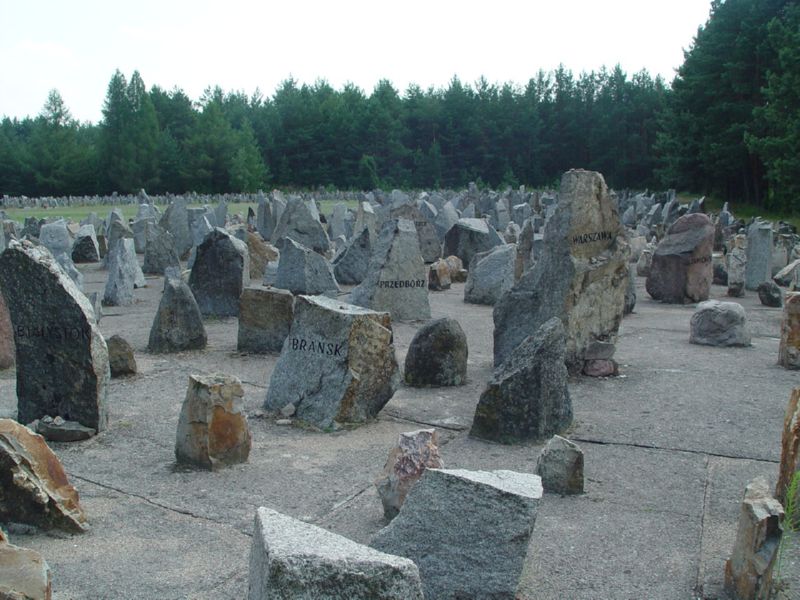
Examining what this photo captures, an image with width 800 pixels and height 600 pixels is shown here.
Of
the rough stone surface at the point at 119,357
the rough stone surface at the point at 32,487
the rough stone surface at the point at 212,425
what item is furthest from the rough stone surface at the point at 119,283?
the rough stone surface at the point at 32,487

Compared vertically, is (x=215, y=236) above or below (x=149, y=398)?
above

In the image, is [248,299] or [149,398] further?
[248,299]

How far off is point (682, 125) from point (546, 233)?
35461 mm

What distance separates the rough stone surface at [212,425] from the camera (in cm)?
536

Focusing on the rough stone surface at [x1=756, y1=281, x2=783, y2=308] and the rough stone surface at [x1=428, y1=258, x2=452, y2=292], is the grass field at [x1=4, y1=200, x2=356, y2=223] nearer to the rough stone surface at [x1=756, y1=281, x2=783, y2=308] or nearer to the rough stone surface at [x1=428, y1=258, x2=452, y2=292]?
the rough stone surface at [x1=428, y1=258, x2=452, y2=292]

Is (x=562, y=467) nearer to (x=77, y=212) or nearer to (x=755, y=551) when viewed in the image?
(x=755, y=551)

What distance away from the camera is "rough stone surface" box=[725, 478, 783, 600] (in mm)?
3572

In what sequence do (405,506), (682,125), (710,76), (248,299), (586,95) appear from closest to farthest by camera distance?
(405,506) → (248,299) → (710,76) → (682,125) → (586,95)

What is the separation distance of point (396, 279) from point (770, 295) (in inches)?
214

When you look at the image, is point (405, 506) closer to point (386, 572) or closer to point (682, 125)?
point (386, 572)

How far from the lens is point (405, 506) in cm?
369

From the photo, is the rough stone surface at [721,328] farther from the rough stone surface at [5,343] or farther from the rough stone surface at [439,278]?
the rough stone surface at [5,343]

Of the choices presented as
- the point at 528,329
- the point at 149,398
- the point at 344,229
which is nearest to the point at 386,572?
the point at 149,398

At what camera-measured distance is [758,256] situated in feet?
44.7
